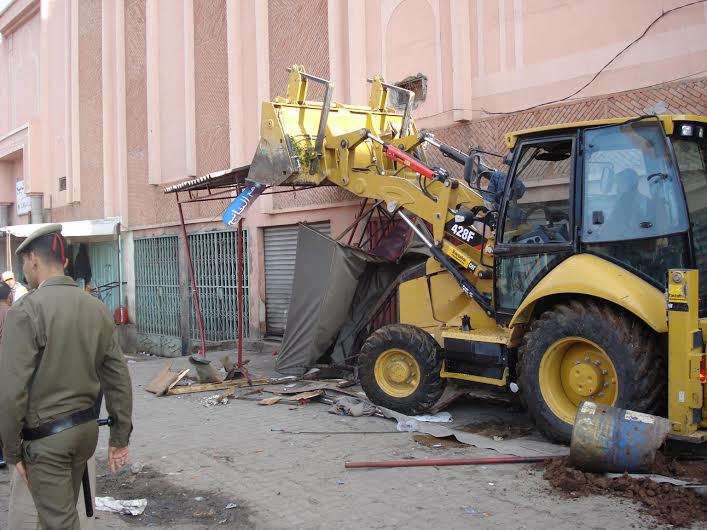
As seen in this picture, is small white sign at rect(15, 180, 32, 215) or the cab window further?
small white sign at rect(15, 180, 32, 215)

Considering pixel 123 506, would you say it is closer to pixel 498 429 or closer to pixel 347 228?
pixel 498 429

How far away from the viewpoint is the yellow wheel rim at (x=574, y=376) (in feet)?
17.9

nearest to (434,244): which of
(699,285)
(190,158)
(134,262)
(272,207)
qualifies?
(699,285)

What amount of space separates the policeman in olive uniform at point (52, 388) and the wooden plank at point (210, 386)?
18.6 ft

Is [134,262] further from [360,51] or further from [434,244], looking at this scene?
[434,244]

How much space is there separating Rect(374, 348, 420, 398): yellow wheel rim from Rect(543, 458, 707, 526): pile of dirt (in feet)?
6.47

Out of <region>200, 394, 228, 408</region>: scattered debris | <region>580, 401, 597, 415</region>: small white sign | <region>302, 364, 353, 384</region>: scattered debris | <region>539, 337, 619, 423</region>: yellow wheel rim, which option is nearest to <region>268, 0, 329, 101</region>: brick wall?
<region>302, 364, 353, 384</region>: scattered debris

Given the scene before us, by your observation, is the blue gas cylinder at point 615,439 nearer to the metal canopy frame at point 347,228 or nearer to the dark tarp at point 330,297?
the dark tarp at point 330,297

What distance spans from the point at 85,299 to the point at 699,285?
14.5 ft

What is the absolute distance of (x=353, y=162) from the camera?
8227mm

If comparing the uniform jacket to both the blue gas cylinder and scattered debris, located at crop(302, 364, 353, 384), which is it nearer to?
the blue gas cylinder

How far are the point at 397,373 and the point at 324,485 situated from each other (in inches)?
81.1

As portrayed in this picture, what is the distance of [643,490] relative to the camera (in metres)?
4.55

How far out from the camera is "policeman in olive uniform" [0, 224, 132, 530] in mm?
3016
